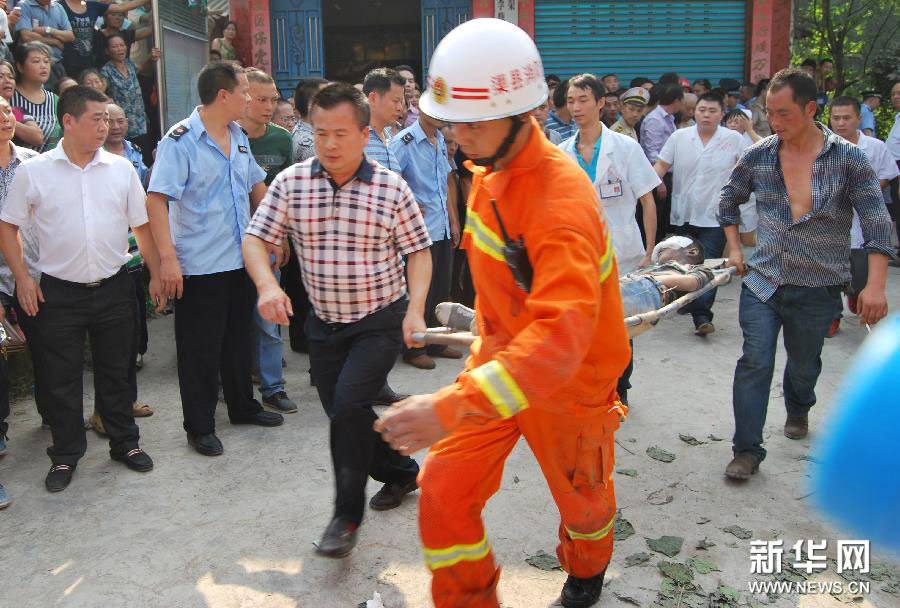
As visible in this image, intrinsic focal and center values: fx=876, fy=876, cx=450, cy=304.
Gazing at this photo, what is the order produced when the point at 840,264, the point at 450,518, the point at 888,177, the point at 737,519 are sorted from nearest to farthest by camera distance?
the point at 450,518, the point at 737,519, the point at 840,264, the point at 888,177

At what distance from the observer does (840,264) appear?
4414mm

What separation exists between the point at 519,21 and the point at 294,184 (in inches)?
451

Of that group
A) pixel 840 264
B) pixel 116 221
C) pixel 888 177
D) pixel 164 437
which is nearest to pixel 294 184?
pixel 116 221

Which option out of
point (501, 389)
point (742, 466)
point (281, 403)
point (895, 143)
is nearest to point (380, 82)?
point (281, 403)

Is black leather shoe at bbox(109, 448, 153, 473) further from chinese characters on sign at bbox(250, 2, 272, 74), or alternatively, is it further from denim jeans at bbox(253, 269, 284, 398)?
chinese characters on sign at bbox(250, 2, 272, 74)

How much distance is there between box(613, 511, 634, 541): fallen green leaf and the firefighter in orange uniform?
2.66 ft

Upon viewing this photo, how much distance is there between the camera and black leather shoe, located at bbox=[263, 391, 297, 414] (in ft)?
19.0

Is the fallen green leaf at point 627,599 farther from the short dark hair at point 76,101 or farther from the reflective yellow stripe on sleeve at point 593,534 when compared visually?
the short dark hair at point 76,101

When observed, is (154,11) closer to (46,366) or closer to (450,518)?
(46,366)

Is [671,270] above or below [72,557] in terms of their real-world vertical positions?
above

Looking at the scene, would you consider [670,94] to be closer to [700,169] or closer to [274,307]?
[700,169]

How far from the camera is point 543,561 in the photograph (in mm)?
3750

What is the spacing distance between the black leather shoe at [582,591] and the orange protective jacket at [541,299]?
0.80m

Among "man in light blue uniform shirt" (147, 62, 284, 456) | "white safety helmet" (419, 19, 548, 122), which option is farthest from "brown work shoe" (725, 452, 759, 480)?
"man in light blue uniform shirt" (147, 62, 284, 456)
